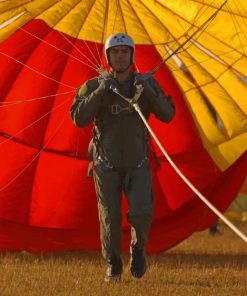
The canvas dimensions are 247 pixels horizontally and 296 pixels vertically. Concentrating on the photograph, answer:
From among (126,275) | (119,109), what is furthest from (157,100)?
(126,275)

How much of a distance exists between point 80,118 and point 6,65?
2873 mm

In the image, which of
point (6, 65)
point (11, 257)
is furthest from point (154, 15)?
point (11, 257)

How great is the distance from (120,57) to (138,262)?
4.66 feet

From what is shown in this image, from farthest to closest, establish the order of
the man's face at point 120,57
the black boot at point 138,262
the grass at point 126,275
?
the black boot at point 138,262
the man's face at point 120,57
the grass at point 126,275

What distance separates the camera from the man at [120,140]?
5.89 m

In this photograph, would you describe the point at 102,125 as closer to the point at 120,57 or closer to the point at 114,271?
the point at 120,57

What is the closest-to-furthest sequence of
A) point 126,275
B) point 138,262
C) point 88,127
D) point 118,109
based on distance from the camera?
point 118,109
point 138,262
point 126,275
point 88,127

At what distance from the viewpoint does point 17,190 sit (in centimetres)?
836

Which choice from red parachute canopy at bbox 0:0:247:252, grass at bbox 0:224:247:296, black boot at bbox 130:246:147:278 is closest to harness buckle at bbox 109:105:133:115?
black boot at bbox 130:246:147:278

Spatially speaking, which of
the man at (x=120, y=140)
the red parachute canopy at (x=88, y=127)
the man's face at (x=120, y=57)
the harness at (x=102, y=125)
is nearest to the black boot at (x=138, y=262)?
the man at (x=120, y=140)

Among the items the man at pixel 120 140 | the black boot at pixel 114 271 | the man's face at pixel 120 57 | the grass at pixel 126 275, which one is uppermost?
the man's face at pixel 120 57

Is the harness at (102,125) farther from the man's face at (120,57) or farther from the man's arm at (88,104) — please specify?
the man's face at (120,57)

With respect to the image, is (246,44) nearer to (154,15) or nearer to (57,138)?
(154,15)

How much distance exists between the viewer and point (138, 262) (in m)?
6.09
